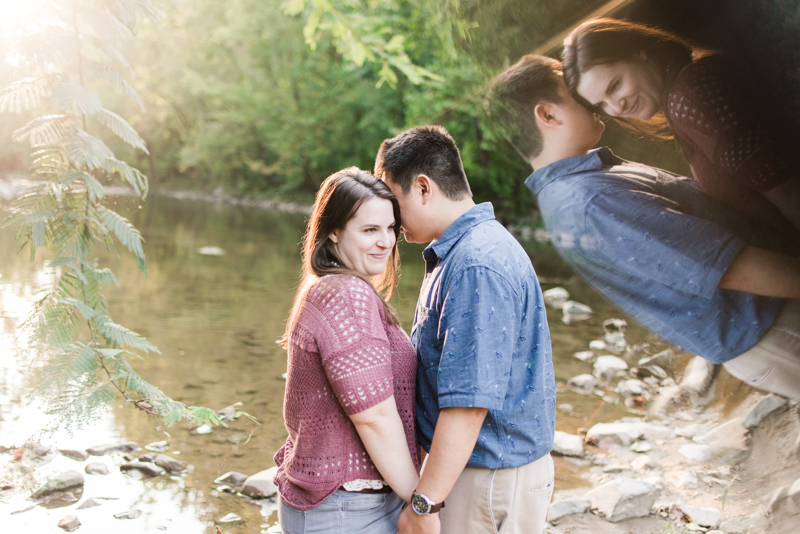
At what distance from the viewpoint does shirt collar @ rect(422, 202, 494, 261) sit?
1.85 meters

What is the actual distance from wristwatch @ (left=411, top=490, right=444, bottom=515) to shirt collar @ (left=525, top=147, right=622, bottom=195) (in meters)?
0.89

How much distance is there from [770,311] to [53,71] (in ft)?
9.01

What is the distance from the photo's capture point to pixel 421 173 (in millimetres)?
1914

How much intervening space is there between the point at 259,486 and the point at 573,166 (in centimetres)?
315

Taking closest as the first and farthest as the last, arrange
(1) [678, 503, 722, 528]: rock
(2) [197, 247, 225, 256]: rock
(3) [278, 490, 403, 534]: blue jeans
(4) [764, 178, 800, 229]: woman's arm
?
1. (4) [764, 178, 800, 229]: woman's arm
2. (3) [278, 490, 403, 534]: blue jeans
3. (1) [678, 503, 722, 528]: rock
4. (2) [197, 247, 225, 256]: rock

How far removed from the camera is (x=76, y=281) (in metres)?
2.68

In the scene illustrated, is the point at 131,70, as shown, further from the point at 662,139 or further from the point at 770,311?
the point at 770,311

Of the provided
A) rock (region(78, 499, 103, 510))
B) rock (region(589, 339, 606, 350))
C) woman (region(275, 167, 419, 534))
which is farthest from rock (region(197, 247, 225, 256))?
woman (region(275, 167, 419, 534))

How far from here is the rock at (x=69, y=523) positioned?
10.9ft

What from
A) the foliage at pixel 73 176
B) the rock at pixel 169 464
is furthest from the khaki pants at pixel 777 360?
the rock at pixel 169 464

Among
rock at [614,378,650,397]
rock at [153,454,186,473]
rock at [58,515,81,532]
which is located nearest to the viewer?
rock at [58,515,81,532]

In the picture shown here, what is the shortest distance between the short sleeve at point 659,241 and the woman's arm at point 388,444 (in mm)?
720

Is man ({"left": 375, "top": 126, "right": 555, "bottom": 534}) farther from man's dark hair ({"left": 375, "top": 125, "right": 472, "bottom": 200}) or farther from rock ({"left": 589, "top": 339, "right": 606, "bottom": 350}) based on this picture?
rock ({"left": 589, "top": 339, "right": 606, "bottom": 350})

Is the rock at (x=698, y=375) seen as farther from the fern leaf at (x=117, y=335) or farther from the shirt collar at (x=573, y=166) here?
the fern leaf at (x=117, y=335)
